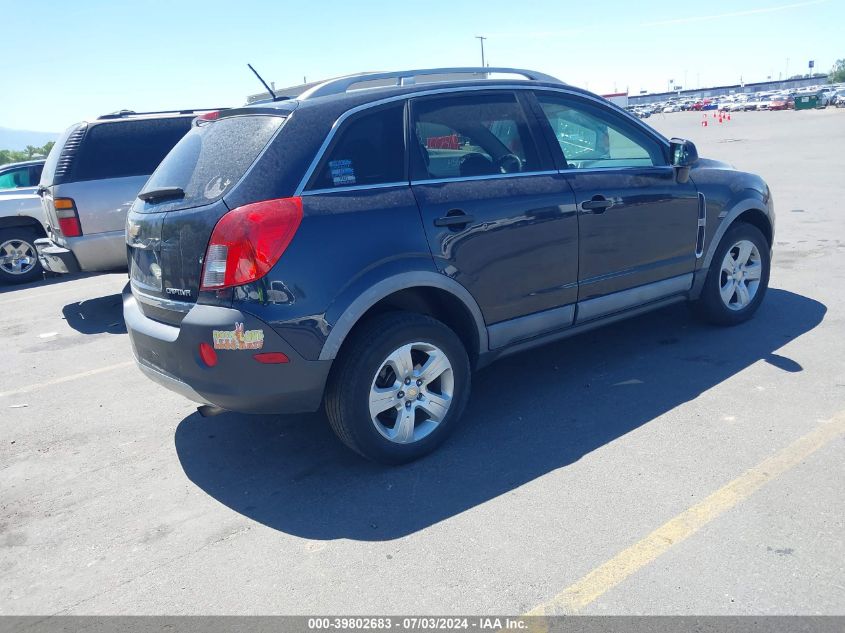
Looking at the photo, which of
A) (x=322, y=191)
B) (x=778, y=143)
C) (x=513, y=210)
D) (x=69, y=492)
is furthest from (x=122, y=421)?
(x=778, y=143)

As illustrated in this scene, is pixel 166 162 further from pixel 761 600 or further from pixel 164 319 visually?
pixel 761 600

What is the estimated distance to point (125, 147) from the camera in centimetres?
812

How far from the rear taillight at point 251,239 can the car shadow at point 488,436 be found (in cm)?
113

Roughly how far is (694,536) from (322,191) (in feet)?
7.62

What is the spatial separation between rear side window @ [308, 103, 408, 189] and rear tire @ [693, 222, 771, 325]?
287 centimetres

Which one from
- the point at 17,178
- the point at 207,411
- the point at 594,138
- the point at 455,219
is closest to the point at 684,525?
the point at 455,219

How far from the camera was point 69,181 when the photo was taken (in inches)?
307

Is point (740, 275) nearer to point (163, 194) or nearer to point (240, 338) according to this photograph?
point (240, 338)

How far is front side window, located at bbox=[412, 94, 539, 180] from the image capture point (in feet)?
13.3

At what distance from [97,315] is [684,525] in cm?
689

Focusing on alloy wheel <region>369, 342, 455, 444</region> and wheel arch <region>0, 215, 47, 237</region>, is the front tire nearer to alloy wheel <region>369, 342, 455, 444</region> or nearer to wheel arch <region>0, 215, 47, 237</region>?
alloy wheel <region>369, 342, 455, 444</region>

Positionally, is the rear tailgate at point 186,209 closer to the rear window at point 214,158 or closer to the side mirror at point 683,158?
the rear window at point 214,158

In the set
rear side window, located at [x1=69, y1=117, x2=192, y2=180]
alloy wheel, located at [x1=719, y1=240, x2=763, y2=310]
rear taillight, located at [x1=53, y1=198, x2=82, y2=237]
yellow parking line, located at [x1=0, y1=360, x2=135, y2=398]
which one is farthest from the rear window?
rear side window, located at [x1=69, y1=117, x2=192, y2=180]

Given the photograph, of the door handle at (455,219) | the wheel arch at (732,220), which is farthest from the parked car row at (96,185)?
the wheel arch at (732,220)
